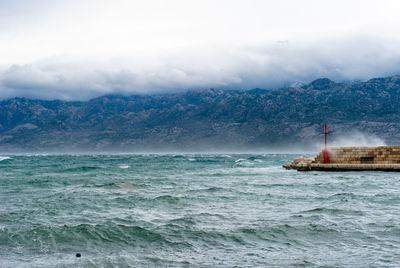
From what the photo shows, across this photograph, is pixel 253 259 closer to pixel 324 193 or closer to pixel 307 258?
pixel 307 258

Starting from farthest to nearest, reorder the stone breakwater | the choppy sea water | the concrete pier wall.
Result: the concrete pier wall
the stone breakwater
the choppy sea water

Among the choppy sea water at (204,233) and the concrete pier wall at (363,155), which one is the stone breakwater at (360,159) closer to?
the concrete pier wall at (363,155)

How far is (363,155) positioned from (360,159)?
570 millimetres

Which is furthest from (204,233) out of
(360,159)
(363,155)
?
(363,155)

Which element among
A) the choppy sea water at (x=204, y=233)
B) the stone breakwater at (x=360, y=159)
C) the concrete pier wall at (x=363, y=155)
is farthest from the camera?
the concrete pier wall at (x=363, y=155)

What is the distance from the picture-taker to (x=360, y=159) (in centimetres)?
4444

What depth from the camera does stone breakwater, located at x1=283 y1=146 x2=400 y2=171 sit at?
41.8m

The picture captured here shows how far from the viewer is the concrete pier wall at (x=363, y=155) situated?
4272 cm

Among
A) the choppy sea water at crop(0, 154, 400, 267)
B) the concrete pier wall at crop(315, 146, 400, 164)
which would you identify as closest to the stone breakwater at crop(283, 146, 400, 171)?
the concrete pier wall at crop(315, 146, 400, 164)

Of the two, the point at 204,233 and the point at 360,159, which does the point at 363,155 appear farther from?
the point at 204,233

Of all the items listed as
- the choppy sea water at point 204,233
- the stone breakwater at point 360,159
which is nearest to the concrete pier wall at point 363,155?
the stone breakwater at point 360,159

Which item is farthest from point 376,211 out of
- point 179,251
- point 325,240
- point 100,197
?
point 100,197

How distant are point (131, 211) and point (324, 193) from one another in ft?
38.7

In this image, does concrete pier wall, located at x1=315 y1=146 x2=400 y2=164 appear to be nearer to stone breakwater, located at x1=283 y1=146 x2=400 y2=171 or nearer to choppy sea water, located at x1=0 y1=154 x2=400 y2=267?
stone breakwater, located at x1=283 y1=146 x2=400 y2=171
